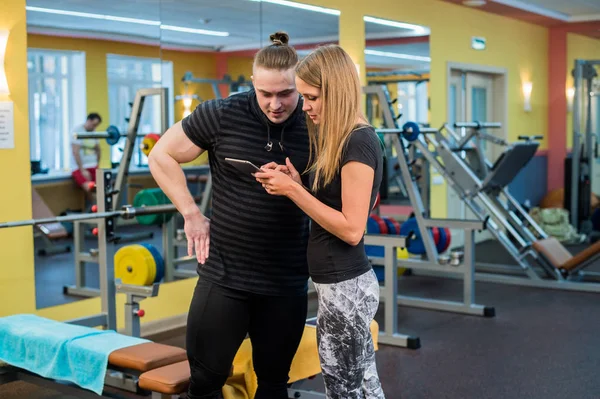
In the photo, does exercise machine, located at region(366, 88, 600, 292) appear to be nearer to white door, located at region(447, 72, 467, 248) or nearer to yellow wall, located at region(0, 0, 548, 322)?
yellow wall, located at region(0, 0, 548, 322)

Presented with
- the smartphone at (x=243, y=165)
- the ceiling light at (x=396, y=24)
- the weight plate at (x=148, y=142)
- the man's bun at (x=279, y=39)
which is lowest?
the smartphone at (x=243, y=165)

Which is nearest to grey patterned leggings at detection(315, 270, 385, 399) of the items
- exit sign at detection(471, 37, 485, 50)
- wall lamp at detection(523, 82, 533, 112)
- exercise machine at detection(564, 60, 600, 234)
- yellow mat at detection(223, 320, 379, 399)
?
yellow mat at detection(223, 320, 379, 399)

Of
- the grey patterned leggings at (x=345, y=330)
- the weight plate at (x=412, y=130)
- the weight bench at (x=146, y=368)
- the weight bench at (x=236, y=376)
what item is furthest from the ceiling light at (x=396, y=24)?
the grey patterned leggings at (x=345, y=330)

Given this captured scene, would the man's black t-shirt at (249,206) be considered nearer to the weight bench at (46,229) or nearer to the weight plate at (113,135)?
the weight bench at (46,229)

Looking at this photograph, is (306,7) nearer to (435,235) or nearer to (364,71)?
(364,71)

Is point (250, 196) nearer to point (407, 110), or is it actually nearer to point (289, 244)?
point (289, 244)

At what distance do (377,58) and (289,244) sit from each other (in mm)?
4846

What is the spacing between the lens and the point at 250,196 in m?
2.20

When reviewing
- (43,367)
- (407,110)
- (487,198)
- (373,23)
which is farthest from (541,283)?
(43,367)

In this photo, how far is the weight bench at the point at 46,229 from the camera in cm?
414

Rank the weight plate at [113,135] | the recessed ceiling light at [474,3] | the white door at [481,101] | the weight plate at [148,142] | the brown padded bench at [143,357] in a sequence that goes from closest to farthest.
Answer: the brown padded bench at [143,357] < the weight plate at [113,135] < the weight plate at [148,142] < the recessed ceiling light at [474,3] < the white door at [481,101]

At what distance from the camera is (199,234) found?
2.21 metres

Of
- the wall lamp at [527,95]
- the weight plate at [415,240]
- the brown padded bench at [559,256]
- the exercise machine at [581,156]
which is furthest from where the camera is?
the wall lamp at [527,95]

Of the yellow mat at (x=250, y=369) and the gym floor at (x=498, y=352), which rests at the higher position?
the yellow mat at (x=250, y=369)
